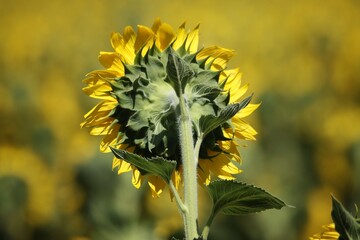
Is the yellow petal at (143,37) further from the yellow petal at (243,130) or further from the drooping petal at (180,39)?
the yellow petal at (243,130)

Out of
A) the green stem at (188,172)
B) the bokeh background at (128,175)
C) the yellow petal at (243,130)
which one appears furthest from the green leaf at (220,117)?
the bokeh background at (128,175)

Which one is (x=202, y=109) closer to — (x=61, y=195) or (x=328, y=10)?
(x=61, y=195)

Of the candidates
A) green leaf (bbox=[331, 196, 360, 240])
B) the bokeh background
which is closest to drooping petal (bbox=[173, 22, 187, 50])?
the bokeh background

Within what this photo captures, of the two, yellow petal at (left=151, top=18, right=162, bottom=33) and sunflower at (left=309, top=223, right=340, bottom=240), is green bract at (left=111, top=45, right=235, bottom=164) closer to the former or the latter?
yellow petal at (left=151, top=18, right=162, bottom=33)

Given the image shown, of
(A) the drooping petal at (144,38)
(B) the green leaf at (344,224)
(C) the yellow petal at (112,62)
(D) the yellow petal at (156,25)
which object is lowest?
(B) the green leaf at (344,224)

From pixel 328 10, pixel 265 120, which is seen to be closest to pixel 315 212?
pixel 265 120
